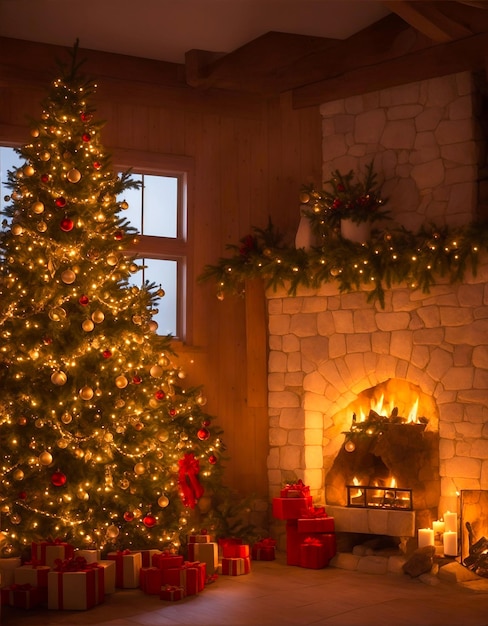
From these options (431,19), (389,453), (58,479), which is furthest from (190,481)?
(431,19)

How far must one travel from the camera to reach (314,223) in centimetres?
671

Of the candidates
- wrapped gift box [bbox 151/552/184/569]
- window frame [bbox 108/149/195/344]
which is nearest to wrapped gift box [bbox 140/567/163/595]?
wrapped gift box [bbox 151/552/184/569]

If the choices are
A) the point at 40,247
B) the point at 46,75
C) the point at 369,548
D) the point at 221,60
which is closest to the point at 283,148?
the point at 221,60

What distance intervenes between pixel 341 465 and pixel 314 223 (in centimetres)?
184

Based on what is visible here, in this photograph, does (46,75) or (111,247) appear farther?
(46,75)

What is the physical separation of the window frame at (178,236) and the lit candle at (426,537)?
7.93 feet

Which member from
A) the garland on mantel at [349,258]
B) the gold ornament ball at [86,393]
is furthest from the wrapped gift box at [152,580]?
the garland on mantel at [349,258]

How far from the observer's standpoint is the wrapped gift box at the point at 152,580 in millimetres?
5230

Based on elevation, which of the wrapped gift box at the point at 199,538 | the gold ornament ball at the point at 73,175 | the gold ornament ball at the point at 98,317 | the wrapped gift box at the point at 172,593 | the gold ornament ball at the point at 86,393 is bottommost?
the wrapped gift box at the point at 172,593

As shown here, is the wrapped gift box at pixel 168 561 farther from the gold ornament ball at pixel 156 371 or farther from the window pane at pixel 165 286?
the window pane at pixel 165 286

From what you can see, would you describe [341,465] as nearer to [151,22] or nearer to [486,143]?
[486,143]

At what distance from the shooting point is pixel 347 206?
6.54 meters

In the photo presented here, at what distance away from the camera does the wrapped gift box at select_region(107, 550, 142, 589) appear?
538 cm

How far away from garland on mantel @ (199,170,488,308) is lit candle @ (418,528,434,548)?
1613mm
